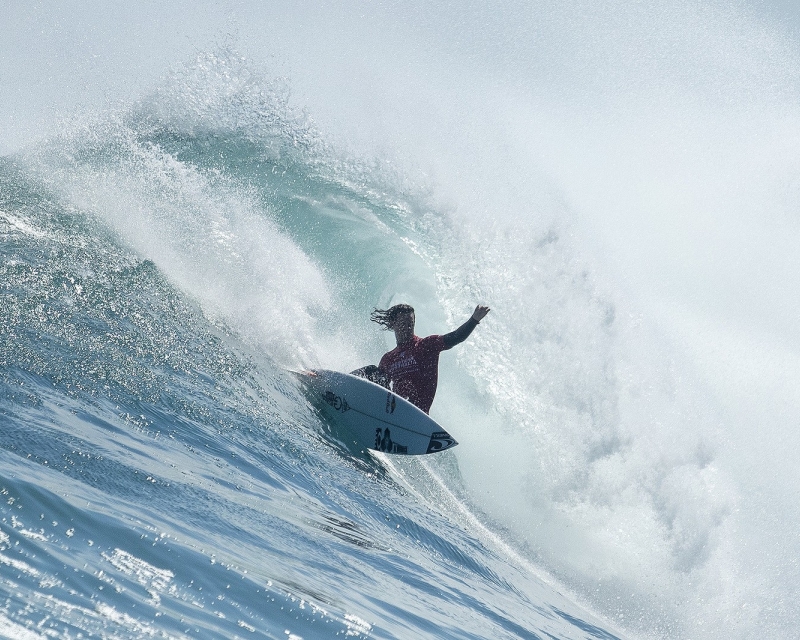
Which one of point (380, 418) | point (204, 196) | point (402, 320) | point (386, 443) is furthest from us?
point (204, 196)

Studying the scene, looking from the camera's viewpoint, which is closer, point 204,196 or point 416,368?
point 416,368

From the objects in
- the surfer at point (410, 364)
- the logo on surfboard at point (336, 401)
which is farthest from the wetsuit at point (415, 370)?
the logo on surfboard at point (336, 401)

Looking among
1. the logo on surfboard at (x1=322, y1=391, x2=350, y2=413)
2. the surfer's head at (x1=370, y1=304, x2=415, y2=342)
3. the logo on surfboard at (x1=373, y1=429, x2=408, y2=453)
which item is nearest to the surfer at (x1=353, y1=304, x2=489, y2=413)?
the surfer's head at (x1=370, y1=304, x2=415, y2=342)


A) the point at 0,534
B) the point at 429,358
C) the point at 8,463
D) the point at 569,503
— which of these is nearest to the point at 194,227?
the point at 429,358

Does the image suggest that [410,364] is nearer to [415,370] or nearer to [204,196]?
A: [415,370]

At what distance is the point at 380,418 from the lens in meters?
8.91

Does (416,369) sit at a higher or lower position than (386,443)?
higher

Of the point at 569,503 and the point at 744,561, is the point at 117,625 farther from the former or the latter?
the point at 744,561

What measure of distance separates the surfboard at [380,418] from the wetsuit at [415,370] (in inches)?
21.5

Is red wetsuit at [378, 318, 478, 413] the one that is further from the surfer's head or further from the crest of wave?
the crest of wave

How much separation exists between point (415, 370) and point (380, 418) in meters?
0.85

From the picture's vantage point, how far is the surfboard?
8797mm

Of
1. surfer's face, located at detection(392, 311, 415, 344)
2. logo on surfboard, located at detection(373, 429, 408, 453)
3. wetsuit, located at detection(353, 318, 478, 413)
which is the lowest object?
logo on surfboard, located at detection(373, 429, 408, 453)

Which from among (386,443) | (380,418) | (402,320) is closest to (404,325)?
(402,320)
